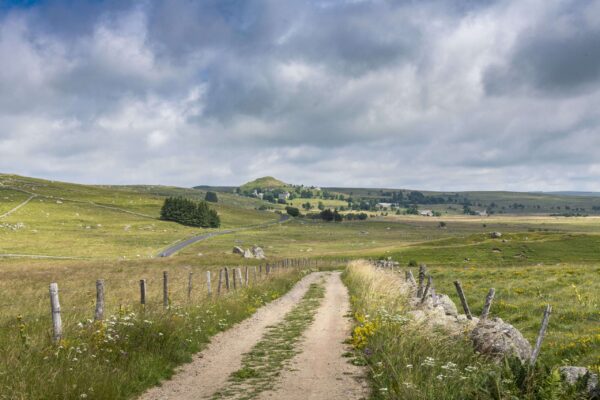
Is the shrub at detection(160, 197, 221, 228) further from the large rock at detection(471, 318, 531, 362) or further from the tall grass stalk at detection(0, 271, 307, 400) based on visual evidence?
the large rock at detection(471, 318, 531, 362)

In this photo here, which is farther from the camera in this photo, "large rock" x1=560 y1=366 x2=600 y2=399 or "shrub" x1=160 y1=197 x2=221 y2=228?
"shrub" x1=160 y1=197 x2=221 y2=228

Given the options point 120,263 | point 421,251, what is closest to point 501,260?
point 421,251

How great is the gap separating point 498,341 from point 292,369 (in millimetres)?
5406

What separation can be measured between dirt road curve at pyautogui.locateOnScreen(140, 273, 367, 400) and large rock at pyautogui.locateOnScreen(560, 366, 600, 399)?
4.06 metres

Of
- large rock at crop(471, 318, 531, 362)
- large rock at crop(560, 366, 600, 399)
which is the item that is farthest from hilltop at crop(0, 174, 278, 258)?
large rock at crop(560, 366, 600, 399)

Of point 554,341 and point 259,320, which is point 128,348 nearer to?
point 259,320

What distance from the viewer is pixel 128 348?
12.3 metres

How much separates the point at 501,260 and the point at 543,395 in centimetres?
7973

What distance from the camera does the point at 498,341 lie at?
10.7 meters

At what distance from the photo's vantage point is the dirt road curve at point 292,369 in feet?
33.9

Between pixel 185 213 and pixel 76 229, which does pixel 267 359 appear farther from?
pixel 185 213

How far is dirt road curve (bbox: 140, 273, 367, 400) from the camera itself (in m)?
10.3

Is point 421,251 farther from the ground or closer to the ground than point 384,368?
closer to the ground

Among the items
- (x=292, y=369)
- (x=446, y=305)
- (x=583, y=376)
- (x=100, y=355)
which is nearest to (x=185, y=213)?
(x=446, y=305)
